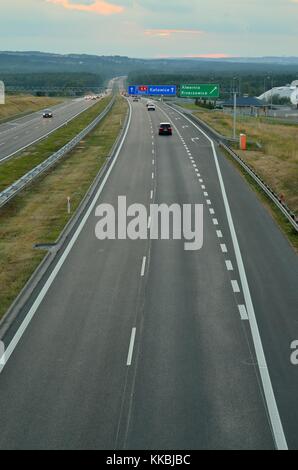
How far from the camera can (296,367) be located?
1638cm

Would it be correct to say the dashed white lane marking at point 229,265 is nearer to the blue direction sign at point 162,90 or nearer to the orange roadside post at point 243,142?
the orange roadside post at point 243,142

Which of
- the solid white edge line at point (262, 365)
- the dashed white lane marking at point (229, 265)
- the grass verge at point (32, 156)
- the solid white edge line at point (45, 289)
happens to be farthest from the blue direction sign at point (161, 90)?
the dashed white lane marking at point (229, 265)

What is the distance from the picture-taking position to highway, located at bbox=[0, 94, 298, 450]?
13.5m

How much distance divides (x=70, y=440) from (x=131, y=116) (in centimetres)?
8896

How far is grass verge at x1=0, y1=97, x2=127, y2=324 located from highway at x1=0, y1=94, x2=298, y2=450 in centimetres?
113

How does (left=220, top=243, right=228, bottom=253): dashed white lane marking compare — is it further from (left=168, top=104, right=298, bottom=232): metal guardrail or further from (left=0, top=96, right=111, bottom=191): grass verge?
(left=0, top=96, right=111, bottom=191): grass verge

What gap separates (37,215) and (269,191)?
1324 centimetres

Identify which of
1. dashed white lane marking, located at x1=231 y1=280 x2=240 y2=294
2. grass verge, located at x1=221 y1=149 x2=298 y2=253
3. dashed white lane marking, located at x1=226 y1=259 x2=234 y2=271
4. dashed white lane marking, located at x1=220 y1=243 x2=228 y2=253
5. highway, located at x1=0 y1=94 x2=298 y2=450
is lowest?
highway, located at x1=0 y1=94 x2=298 y2=450

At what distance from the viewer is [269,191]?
124ft

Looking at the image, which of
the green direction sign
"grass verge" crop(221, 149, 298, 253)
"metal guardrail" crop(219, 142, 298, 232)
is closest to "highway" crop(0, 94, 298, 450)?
"grass verge" crop(221, 149, 298, 253)

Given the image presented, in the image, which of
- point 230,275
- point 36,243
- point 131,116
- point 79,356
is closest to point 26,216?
point 36,243

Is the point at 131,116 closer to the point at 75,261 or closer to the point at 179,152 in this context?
the point at 179,152

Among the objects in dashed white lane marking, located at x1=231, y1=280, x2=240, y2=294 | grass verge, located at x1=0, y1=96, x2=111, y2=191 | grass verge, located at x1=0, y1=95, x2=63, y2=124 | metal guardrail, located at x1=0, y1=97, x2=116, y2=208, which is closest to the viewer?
dashed white lane marking, located at x1=231, y1=280, x2=240, y2=294
